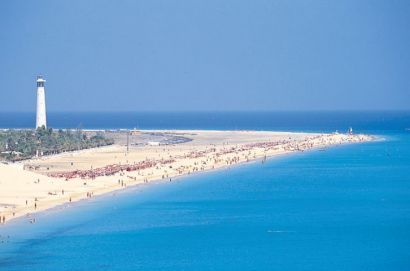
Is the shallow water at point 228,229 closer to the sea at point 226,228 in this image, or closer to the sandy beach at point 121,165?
the sea at point 226,228

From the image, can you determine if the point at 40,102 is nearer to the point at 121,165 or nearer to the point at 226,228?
the point at 121,165

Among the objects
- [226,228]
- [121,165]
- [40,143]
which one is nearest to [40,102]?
[40,143]

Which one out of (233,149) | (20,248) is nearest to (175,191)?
(20,248)

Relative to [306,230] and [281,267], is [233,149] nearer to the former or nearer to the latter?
[306,230]

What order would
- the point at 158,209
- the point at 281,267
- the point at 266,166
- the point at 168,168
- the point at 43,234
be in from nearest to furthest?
the point at 281,267
the point at 43,234
the point at 158,209
the point at 168,168
the point at 266,166

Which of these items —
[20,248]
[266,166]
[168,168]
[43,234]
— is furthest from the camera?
Answer: [266,166]

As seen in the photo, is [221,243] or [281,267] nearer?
[281,267]
